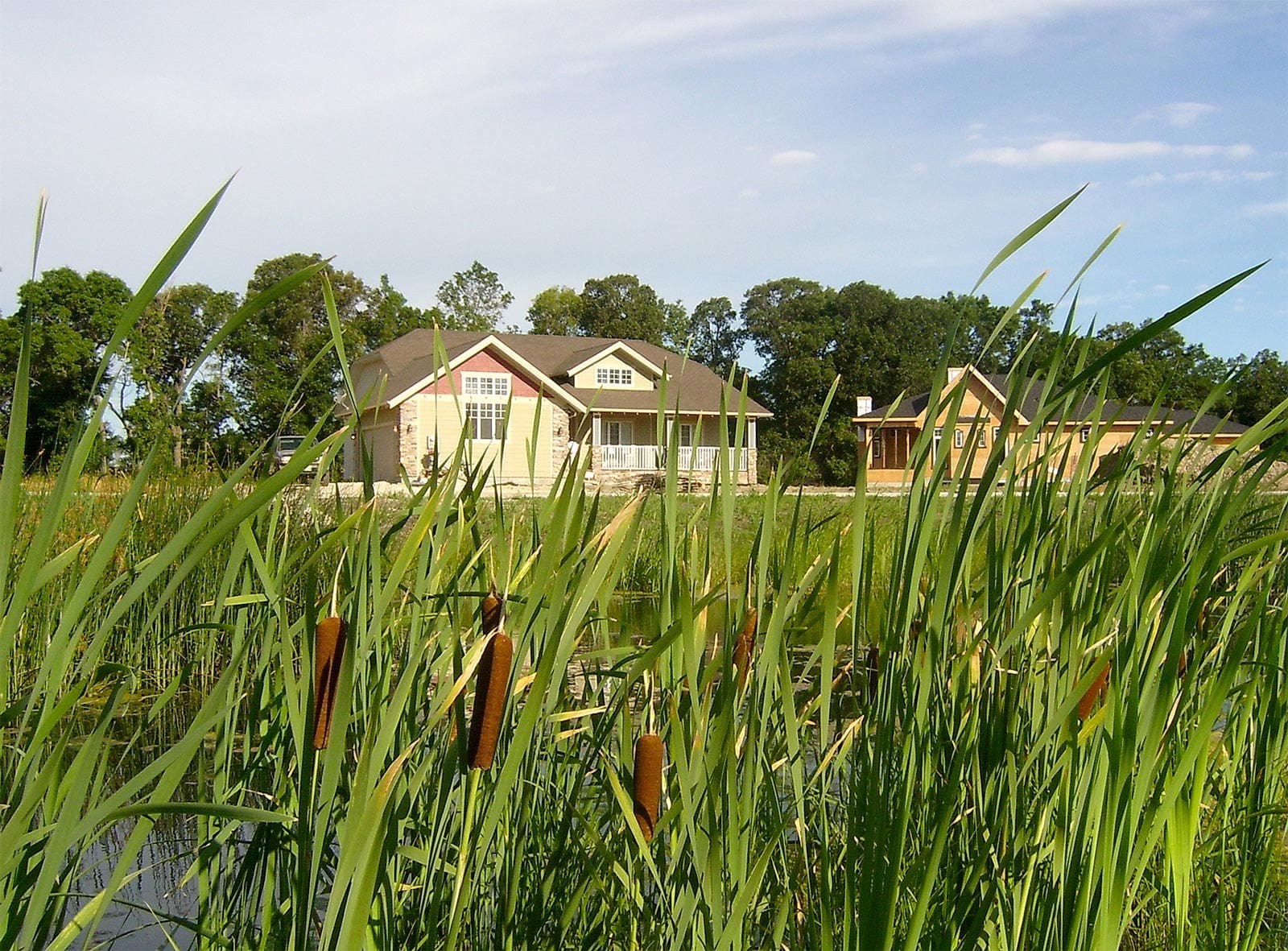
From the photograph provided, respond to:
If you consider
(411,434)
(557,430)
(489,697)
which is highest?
(557,430)

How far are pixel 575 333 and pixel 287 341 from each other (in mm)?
17831

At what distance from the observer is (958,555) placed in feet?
3.97

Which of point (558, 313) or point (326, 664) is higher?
point (558, 313)

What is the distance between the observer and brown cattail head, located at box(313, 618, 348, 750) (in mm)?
1040

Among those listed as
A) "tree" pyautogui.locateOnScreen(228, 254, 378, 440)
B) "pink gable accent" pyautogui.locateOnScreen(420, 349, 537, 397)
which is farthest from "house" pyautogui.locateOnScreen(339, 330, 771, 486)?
"tree" pyautogui.locateOnScreen(228, 254, 378, 440)

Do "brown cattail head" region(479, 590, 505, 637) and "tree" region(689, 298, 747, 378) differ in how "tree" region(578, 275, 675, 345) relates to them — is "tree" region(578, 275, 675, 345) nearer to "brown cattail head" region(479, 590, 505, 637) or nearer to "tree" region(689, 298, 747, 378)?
"tree" region(689, 298, 747, 378)

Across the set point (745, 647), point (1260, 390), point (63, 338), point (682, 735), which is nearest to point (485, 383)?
point (63, 338)

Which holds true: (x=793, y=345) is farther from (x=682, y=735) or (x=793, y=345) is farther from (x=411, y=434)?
(x=682, y=735)

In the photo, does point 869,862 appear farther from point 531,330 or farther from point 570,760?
point 531,330

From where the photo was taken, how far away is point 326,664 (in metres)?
1.05

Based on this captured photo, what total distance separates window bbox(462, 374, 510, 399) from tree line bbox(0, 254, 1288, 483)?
2787 mm

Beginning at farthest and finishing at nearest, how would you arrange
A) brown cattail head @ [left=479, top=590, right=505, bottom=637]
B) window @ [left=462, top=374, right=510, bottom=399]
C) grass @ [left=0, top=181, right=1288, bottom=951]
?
window @ [left=462, top=374, right=510, bottom=399], brown cattail head @ [left=479, top=590, right=505, bottom=637], grass @ [left=0, top=181, right=1288, bottom=951]

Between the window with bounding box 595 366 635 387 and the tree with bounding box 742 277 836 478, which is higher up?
the tree with bounding box 742 277 836 478

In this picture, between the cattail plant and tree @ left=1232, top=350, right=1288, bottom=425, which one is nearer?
the cattail plant
